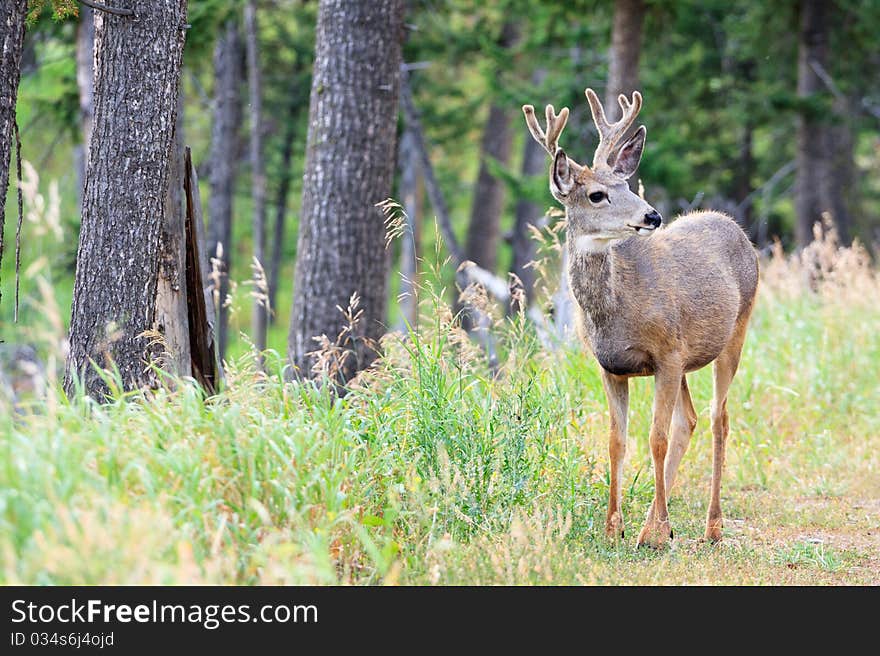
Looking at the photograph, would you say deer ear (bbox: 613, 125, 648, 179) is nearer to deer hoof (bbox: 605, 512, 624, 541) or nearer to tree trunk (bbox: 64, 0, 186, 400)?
deer hoof (bbox: 605, 512, 624, 541)

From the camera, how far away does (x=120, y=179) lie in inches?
251

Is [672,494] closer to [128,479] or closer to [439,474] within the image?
[439,474]

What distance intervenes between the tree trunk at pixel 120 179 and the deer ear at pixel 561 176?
228 cm

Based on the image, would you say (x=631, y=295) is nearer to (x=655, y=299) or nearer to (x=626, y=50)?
(x=655, y=299)

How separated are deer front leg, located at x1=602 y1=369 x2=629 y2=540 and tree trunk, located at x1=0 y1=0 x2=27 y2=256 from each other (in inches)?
143

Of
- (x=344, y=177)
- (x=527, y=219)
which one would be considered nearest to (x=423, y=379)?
(x=344, y=177)

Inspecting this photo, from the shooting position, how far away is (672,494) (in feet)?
26.7

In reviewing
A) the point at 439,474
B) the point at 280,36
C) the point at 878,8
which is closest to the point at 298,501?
the point at 439,474

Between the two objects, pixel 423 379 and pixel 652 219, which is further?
pixel 652 219

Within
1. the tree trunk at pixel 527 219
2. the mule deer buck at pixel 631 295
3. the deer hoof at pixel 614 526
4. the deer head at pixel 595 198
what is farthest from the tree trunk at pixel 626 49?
the tree trunk at pixel 527 219

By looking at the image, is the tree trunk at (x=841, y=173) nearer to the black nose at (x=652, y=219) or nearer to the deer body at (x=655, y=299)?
the deer body at (x=655, y=299)

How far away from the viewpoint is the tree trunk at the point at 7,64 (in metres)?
5.67

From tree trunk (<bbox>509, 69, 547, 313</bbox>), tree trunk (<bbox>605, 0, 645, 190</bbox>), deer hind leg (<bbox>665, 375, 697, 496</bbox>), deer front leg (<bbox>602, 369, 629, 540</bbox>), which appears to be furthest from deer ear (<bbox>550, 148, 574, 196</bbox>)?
tree trunk (<bbox>509, 69, 547, 313</bbox>)

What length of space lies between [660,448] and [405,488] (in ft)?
5.81
